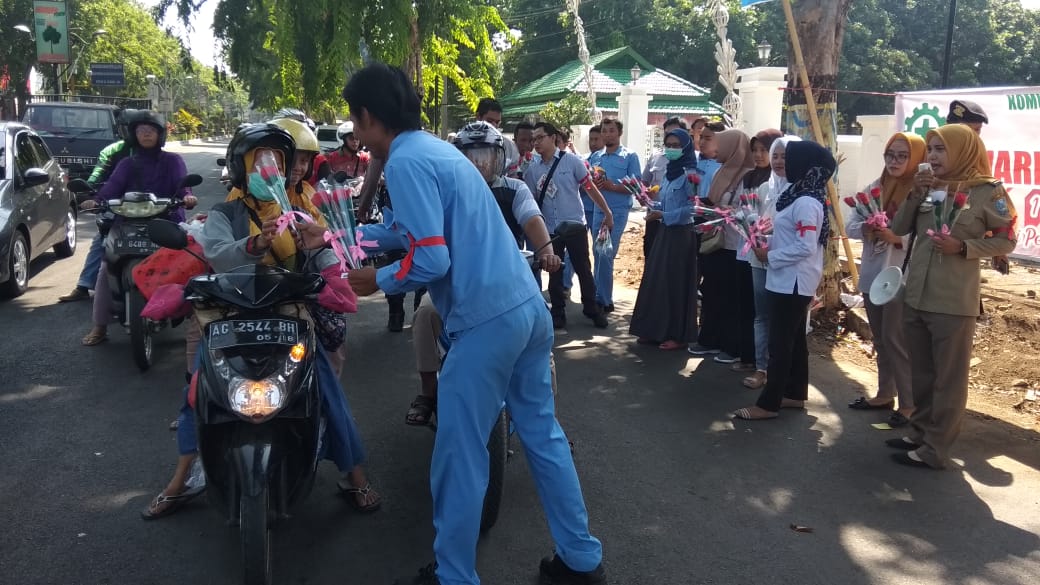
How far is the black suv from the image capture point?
54.6 ft

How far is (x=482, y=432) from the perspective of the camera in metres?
3.12

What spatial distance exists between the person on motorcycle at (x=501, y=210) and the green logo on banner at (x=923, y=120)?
4215 millimetres

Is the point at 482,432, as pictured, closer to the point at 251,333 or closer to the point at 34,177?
the point at 251,333

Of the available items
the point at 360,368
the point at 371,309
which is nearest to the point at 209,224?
the point at 360,368

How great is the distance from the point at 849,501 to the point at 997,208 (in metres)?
1.80

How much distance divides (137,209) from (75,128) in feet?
41.6

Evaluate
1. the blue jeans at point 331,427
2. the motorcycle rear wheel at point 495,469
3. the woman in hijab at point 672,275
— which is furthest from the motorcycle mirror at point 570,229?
the woman in hijab at point 672,275

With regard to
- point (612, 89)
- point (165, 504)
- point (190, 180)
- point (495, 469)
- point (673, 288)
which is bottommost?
point (165, 504)

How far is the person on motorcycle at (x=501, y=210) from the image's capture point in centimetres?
467

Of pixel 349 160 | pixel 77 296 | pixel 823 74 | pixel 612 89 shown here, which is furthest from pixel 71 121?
pixel 612 89

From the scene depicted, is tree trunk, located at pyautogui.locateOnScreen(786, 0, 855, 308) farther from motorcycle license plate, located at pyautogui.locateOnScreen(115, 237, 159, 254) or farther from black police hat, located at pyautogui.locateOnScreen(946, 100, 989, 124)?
motorcycle license plate, located at pyautogui.locateOnScreen(115, 237, 159, 254)

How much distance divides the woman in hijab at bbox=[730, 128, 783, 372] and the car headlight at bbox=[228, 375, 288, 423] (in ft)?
12.4

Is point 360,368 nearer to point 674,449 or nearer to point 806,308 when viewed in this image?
point 674,449

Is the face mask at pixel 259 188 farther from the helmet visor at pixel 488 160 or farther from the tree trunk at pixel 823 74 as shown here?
the tree trunk at pixel 823 74
